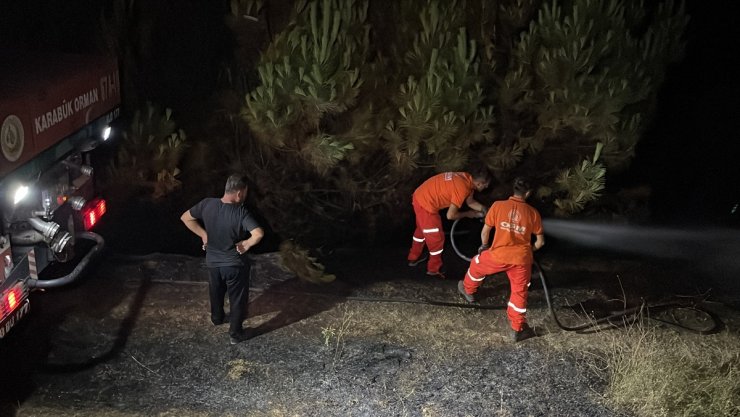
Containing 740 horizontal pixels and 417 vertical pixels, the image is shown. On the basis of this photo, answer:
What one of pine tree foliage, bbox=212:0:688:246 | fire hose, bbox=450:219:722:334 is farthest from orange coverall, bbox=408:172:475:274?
fire hose, bbox=450:219:722:334

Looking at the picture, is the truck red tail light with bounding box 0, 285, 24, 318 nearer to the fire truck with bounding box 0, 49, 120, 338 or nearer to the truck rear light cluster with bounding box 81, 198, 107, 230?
the fire truck with bounding box 0, 49, 120, 338

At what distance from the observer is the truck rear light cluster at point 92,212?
6254mm

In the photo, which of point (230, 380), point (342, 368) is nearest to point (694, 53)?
point (342, 368)

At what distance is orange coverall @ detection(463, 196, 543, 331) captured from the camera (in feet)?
19.1

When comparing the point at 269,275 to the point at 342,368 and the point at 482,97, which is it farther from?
the point at 482,97

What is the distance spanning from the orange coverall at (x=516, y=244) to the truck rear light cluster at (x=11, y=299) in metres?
3.82

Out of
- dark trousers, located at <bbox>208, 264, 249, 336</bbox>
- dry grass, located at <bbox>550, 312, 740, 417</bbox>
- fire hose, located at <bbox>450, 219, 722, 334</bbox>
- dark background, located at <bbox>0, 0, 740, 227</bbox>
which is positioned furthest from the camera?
dark background, located at <bbox>0, 0, 740, 227</bbox>

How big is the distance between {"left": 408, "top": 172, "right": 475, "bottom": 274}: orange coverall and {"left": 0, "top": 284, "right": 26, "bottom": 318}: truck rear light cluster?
12.6ft

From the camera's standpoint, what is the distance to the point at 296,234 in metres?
8.50

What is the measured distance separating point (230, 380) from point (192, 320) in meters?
1.01

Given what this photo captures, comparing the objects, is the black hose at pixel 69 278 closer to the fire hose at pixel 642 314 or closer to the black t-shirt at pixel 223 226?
the black t-shirt at pixel 223 226

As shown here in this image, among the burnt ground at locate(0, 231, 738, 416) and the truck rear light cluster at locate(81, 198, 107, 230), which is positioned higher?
the truck rear light cluster at locate(81, 198, 107, 230)

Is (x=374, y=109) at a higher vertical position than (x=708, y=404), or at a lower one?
higher

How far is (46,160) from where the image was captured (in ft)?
16.6
